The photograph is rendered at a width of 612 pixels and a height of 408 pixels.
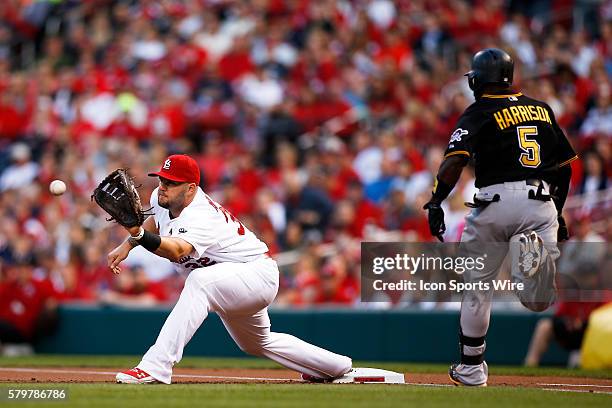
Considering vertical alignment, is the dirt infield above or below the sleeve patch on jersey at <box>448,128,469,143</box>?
below

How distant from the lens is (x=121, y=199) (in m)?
7.35

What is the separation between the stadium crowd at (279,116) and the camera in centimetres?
1366

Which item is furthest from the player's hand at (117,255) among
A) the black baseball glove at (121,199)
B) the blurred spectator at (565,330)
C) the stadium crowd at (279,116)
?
the stadium crowd at (279,116)

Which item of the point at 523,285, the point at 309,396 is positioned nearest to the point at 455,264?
the point at 523,285

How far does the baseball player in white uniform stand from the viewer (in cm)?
732

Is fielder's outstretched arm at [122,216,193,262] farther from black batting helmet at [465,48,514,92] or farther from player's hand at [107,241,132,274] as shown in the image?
black batting helmet at [465,48,514,92]

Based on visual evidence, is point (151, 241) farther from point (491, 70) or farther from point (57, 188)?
point (491, 70)

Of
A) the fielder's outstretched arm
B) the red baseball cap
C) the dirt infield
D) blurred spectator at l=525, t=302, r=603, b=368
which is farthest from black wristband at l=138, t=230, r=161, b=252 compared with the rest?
blurred spectator at l=525, t=302, r=603, b=368

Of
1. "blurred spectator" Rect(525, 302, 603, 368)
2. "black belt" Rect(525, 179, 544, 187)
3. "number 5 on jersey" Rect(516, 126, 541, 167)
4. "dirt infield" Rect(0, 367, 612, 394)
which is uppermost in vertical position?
"number 5 on jersey" Rect(516, 126, 541, 167)

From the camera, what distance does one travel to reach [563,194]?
8.11 m

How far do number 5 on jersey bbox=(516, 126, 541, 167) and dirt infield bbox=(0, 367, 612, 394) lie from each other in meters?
1.56

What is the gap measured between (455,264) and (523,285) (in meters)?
0.78

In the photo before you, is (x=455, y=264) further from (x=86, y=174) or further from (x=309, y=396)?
(x=86, y=174)

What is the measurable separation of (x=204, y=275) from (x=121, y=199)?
716 millimetres
